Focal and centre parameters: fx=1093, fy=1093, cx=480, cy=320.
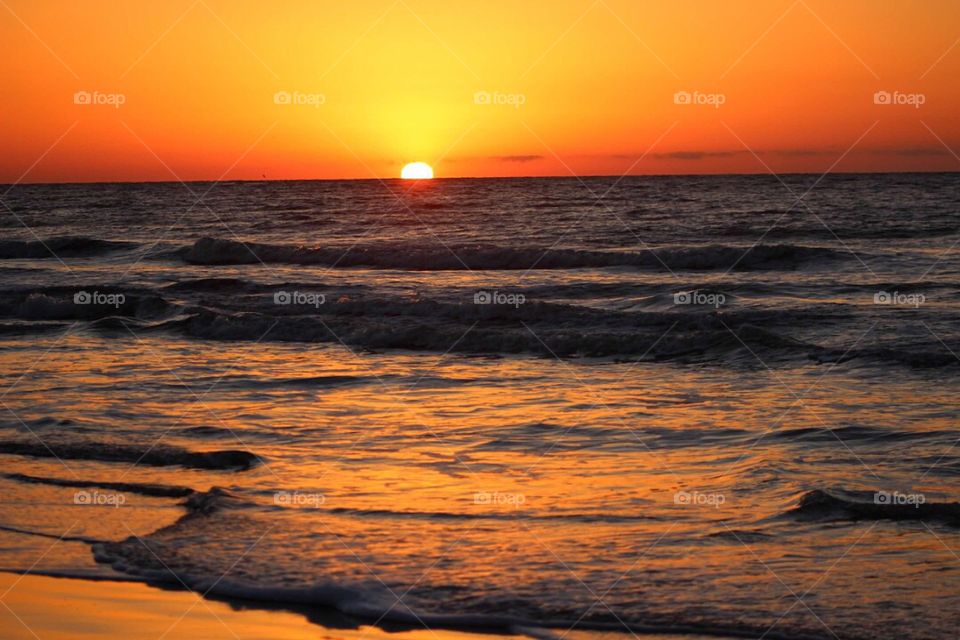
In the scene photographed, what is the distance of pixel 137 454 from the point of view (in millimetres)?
10477

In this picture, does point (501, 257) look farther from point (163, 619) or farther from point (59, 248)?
point (163, 619)

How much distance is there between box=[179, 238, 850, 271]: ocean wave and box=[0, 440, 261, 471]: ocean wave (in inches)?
875

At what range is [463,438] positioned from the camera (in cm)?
1111

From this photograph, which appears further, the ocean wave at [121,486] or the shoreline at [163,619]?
the ocean wave at [121,486]

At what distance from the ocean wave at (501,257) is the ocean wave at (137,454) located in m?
22.2

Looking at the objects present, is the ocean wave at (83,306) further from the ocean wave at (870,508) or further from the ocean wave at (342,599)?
the ocean wave at (870,508)

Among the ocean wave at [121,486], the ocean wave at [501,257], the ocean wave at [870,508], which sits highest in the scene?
the ocean wave at [501,257]

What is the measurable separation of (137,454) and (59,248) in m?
31.1

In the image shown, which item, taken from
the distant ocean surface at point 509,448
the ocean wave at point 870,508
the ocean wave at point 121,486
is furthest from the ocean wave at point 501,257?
the ocean wave at point 121,486

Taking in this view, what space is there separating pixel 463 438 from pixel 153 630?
5101 mm

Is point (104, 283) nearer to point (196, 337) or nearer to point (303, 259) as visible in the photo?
point (303, 259)

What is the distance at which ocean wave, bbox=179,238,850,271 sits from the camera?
105 ft

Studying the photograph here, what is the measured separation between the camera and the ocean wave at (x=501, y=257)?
1259 inches

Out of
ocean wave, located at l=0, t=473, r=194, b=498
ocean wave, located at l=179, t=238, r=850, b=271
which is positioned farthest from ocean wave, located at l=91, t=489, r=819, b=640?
ocean wave, located at l=179, t=238, r=850, b=271
